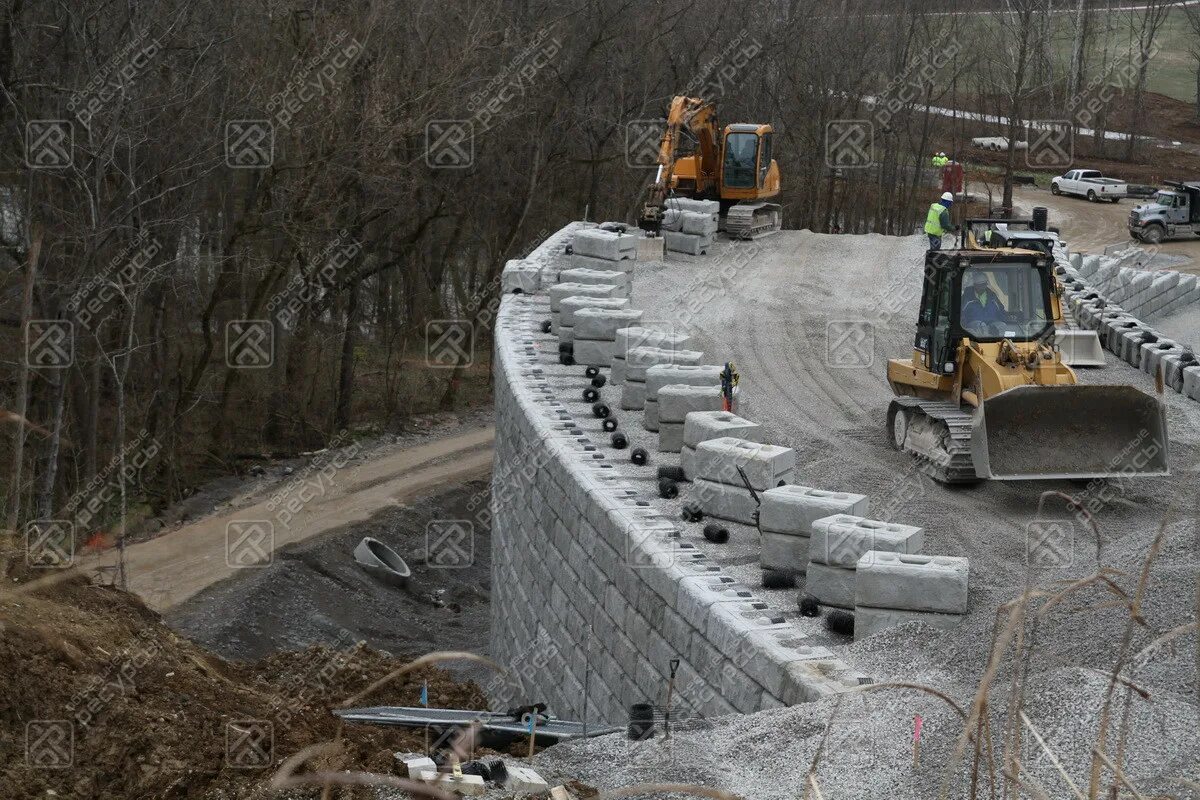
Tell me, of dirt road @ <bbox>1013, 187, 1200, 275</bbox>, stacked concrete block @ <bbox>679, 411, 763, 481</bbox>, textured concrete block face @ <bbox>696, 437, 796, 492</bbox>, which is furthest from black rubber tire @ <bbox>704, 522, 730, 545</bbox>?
dirt road @ <bbox>1013, 187, 1200, 275</bbox>

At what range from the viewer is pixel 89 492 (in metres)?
27.1

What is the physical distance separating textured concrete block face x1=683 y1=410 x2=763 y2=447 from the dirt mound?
5160 millimetres

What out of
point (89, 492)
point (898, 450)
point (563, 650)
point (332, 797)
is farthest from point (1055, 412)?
point (89, 492)

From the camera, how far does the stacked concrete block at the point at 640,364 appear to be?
17.4 metres

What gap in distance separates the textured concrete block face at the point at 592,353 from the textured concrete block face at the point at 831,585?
878cm

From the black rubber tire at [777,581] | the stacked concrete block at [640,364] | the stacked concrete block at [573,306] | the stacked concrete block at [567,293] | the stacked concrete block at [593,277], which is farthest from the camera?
the stacked concrete block at [593,277]

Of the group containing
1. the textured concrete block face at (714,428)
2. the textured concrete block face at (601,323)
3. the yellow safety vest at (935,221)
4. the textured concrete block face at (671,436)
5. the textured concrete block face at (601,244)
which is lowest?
the textured concrete block face at (671,436)

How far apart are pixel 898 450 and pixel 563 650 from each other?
5.33 metres

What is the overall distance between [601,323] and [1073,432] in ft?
22.2

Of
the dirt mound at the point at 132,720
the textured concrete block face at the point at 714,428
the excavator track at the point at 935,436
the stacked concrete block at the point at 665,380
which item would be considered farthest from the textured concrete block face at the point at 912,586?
the stacked concrete block at the point at 665,380

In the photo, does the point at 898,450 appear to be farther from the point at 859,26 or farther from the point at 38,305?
the point at 859,26

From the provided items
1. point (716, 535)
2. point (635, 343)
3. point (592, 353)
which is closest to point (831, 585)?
point (716, 535)

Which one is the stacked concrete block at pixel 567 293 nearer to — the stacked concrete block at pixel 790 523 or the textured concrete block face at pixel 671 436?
the textured concrete block face at pixel 671 436

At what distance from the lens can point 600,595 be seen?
13.2m
